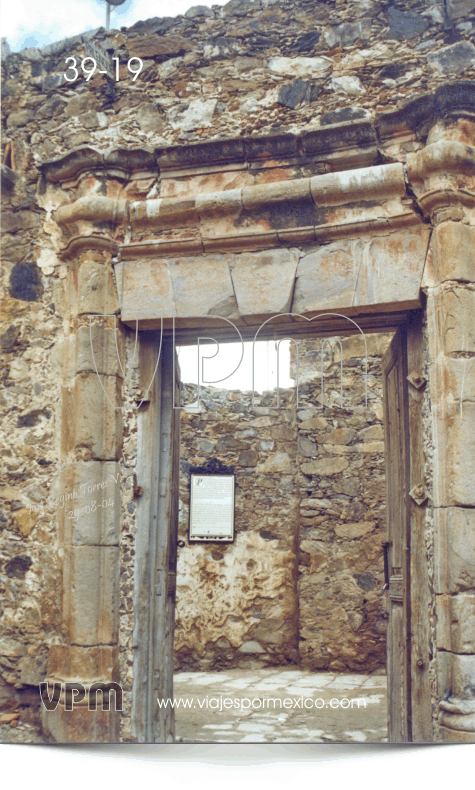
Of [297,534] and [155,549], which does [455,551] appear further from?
[297,534]

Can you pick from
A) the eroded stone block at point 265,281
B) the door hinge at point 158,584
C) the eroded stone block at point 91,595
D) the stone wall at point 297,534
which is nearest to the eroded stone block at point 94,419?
the eroded stone block at point 91,595

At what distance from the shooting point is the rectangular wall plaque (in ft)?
23.0

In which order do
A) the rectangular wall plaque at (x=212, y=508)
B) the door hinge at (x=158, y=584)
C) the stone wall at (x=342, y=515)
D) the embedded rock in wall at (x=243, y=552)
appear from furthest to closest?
the rectangular wall plaque at (x=212, y=508) → the embedded rock in wall at (x=243, y=552) → the stone wall at (x=342, y=515) → the door hinge at (x=158, y=584)

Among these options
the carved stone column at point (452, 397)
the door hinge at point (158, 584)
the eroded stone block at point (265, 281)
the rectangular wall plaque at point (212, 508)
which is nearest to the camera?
the carved stone column at point (452, 397)

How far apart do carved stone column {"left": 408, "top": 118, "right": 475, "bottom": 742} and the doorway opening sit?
3210 mm

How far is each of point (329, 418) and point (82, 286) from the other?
3662 mm

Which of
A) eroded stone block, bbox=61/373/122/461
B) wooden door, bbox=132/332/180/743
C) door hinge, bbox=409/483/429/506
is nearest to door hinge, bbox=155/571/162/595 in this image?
wooden door, bbox=132/332/180/743

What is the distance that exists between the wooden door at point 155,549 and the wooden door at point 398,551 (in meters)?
1.15

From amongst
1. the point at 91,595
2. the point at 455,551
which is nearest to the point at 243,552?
the point at 91,595

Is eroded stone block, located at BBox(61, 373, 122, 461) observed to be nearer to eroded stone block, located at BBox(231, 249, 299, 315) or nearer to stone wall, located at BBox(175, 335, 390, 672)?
eroded stone block, located at BBox(231, 249, 299, 315)

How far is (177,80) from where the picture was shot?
395cm

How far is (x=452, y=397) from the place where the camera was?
317 centimetres

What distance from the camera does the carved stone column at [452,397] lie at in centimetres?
300

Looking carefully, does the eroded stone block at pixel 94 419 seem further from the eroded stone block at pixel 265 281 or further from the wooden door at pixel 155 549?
the eroded stone block at pixel 265 281
